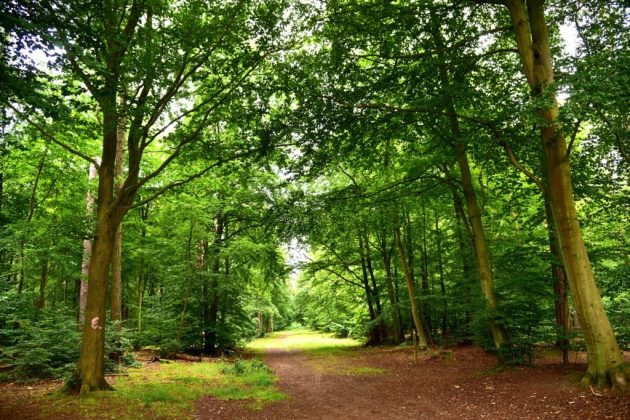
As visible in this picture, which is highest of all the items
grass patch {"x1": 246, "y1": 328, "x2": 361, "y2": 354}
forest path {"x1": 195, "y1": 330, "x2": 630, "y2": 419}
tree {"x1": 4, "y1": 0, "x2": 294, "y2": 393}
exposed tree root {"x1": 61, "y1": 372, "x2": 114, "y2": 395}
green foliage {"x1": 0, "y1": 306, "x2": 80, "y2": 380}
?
tree {"x1": 4, "y1": 0, "x2": 294, "y2": 393}

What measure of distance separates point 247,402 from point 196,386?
2126 mm

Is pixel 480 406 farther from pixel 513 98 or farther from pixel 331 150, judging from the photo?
pixel 513 98

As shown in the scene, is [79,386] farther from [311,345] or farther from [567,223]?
[311,345]

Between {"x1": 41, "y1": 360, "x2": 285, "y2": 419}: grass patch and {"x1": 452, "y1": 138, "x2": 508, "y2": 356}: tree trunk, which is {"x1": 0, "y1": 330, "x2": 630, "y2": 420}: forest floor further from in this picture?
{"x1": 452, "y1": 138, "x2": 508, "y2": 356}: tree trunk

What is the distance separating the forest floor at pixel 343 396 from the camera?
680 centimetres

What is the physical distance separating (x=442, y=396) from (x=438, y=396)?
0.09m

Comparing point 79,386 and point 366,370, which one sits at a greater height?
point 79,386

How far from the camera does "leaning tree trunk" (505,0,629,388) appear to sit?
7191mm

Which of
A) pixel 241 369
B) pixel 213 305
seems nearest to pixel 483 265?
pixel 241 369

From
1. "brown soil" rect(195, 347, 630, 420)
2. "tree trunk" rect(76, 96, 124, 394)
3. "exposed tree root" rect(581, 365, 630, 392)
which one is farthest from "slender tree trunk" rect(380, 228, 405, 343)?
"tree trunk" rect(76, 96, 124, 394)

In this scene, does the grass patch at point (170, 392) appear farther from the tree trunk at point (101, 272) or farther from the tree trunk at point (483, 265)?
the tree trunk at point (483, 265)

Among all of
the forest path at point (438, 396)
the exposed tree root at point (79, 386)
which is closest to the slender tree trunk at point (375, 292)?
the forest path at point (438, 396)

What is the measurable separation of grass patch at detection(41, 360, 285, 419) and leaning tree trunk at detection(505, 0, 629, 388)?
629 centimetres

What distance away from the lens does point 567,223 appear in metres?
7.75
